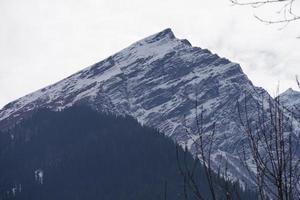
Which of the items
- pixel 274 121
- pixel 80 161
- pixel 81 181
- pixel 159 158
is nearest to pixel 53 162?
pixel 80 161

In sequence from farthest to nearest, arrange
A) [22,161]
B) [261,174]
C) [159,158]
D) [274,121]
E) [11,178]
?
[22,161] < [11,178] < [159,158] < [274,121] < [261,174]

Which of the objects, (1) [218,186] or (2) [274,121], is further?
(2) [274,121]

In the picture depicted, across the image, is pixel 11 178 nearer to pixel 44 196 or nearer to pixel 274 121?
pixel 44 196

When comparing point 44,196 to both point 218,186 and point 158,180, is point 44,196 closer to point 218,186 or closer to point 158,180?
point 158,180

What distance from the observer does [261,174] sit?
5.73 meters

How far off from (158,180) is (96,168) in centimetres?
2765

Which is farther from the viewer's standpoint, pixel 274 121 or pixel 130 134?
pixel 130 134

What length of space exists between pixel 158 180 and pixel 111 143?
36.0m

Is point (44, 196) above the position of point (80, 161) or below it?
below

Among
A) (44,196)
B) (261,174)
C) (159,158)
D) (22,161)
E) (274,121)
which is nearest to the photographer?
(261,174)

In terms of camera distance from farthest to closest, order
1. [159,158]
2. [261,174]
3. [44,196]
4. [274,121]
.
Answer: [159,158] → [44,196] → [274,121] → [261,174]

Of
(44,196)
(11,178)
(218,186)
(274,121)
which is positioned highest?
(11,178)

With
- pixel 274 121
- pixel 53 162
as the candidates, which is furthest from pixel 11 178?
pixel 274 121

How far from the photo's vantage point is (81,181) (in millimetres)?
167500
